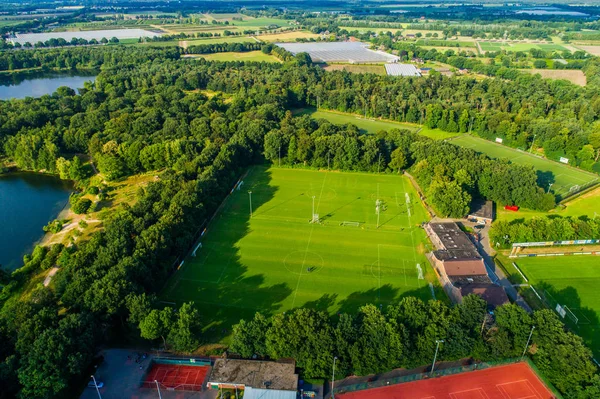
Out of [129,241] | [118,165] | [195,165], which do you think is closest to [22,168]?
[118,165]

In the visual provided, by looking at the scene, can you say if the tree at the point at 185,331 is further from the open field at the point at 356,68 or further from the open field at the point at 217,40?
the open field at the point at 217,40

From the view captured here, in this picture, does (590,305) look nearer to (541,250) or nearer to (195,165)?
(541,250)

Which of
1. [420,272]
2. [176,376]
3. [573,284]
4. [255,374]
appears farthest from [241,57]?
[255,374]

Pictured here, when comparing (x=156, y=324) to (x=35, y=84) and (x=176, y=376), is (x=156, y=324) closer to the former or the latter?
(x=176, y=376)

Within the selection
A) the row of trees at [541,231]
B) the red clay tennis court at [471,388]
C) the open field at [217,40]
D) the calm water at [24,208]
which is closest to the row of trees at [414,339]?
the red clay tennis court at [471,388]

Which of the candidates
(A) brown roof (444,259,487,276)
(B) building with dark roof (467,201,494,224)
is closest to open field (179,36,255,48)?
(B) building with dark roof (467,201,494,224)

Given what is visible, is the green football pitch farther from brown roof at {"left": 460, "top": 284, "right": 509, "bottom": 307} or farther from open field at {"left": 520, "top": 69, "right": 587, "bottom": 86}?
open field at {"left": 520, "top": 69, "right": 587, "bottom": 86}
